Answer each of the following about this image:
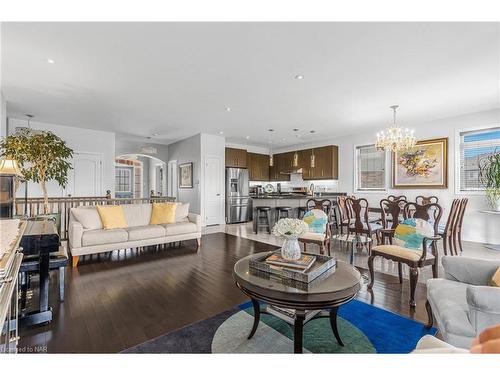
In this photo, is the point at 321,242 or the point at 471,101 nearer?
the point at 321,242

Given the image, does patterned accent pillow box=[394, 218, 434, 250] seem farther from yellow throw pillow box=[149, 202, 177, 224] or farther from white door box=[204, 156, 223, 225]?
white door box=[204, 156, 223, 225]

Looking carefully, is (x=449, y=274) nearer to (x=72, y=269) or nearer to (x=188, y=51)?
(x=188, y=51)

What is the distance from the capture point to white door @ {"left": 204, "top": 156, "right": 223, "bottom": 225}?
23.8 feet

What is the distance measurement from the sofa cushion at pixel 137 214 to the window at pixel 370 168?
5694 mm

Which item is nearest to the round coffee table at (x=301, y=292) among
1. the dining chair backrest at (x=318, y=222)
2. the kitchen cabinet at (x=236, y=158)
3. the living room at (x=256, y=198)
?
the living room at (x=256, y=198)

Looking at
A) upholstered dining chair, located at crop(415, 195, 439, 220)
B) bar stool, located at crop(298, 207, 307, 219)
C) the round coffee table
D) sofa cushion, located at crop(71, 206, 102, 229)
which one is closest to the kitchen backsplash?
bar stool, located at crop(298, 207, 307, 219)

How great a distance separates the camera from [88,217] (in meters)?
3.93

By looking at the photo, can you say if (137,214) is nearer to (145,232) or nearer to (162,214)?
(162,214)

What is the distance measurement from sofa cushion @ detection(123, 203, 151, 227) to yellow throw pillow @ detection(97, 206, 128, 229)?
0.19 metres

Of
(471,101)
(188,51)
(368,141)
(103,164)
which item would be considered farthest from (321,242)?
(103,164)

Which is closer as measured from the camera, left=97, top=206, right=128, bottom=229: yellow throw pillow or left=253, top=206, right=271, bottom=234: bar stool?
left=97, top=206, right=128, bottom=229: yellow throw pillow

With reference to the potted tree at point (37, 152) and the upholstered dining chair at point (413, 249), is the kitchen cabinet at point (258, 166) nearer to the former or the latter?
the potted tree at point (37, 152)

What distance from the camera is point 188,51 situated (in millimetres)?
2748
